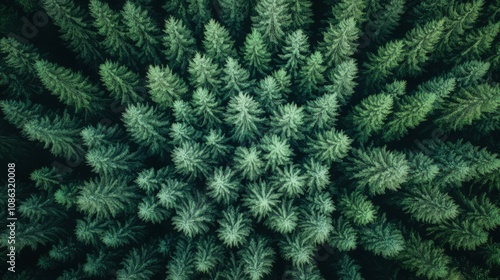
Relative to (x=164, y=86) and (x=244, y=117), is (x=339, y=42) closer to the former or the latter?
(x=244, y=117)

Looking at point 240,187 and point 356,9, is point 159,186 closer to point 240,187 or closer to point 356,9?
point 240,187

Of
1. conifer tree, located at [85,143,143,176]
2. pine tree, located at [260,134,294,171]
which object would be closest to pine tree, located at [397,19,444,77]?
pine tree, located at [260,134,294,171]

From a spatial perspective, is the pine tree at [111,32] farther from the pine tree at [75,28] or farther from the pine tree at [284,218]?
the pine tree at [284,218]

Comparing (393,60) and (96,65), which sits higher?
(393,60)

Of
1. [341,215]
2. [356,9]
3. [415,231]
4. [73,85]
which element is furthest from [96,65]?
[415,231]

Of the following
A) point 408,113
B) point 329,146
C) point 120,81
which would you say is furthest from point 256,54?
point 408,113
